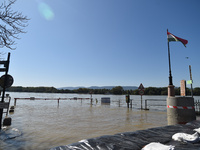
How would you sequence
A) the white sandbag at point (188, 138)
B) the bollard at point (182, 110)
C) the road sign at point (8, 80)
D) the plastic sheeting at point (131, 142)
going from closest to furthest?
the plastic sheeting at point (131, 142), the white sandbag at point (188, 138), the bollard at point (182, 110), the road sign at point (8, 80)

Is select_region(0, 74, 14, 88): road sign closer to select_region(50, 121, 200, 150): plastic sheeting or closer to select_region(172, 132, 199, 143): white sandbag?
select_region(50, 121, 200, 150): plastic sheeting

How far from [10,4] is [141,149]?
852 cm

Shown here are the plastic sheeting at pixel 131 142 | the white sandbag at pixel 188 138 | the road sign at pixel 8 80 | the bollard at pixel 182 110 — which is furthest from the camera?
the road sign at pixel 8 80

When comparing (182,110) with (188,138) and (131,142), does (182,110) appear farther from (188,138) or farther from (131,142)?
(131,142)

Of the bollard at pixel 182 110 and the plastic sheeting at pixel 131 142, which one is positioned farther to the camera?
the bollard at pixel 182 110

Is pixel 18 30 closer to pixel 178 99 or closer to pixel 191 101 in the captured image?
pixel 178 99

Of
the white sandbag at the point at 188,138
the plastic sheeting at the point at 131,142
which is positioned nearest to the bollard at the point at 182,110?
the plastic sheeting at the point at 131,142

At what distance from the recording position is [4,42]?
24.5 ft

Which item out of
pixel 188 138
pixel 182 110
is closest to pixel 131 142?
pixel 188 138

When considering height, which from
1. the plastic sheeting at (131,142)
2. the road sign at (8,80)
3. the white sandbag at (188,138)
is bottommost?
the plastic sheeting at (131,142)

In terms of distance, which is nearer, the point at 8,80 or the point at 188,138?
the point at 188,138

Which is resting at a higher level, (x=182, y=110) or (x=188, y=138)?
(x=182, y=110)

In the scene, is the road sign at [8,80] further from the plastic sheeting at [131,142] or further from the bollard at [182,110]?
the bollard at [182,110]

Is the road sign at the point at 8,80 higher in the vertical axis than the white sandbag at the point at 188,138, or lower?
higher
